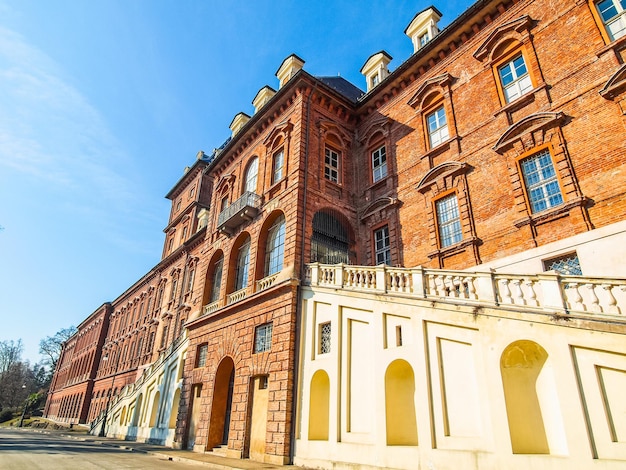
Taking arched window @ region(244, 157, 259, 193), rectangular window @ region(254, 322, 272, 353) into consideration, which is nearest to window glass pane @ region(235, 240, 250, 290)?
arched window @ region(244, 157, 259, 193)

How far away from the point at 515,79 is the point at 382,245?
7745mm

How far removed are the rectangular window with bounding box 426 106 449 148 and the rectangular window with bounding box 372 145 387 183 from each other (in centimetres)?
235

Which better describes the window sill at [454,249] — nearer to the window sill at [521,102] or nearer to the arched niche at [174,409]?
the window sill at [521,102]

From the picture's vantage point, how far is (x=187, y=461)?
516 inches

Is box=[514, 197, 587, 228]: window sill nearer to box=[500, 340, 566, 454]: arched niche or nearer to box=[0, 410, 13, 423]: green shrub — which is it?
box=[500, 340, 566, 454]: arched niche

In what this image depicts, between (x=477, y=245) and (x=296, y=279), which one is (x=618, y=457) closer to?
(x=477, y=245)

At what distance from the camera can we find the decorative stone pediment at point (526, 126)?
11.4 meters

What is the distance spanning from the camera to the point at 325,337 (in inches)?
481

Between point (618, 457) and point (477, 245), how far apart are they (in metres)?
7.06

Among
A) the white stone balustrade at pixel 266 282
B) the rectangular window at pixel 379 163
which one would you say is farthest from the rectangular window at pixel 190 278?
the rectangular window at pixel 379 163

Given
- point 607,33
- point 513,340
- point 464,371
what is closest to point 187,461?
point 464,371

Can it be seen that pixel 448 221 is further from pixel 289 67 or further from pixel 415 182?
pixel 289 67

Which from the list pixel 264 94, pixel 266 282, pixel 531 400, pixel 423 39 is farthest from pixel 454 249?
pixel 264 94

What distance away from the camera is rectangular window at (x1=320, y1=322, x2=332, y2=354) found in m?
12.0
